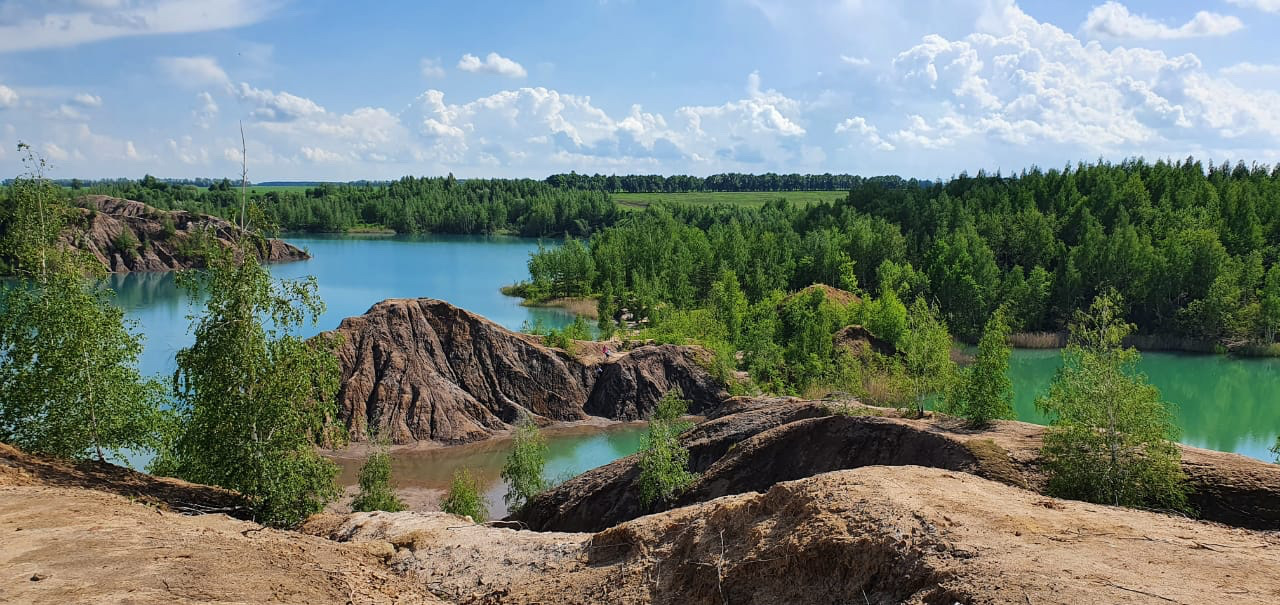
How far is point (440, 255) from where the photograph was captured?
15275 cm

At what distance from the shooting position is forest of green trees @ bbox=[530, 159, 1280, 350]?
76312mm

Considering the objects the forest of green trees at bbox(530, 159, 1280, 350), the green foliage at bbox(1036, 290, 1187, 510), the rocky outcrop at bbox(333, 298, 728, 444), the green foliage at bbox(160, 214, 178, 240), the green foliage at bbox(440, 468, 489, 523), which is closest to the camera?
the green foliage at bbox(1036, 290, 1187, 510)

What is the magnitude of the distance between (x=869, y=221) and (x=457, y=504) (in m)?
84.7

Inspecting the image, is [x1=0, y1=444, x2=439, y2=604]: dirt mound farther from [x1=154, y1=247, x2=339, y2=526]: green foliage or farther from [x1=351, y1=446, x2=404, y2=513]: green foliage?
[x1=351, y1=446, x2=404, y2=513]: green foliage

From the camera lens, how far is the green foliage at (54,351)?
20.8 metres

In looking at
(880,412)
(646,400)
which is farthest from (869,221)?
(880,412)

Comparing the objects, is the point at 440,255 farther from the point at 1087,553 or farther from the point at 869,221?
the point at 1087,553

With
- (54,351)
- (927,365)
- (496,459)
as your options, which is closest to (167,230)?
(496,459)

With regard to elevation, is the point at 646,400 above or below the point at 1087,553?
below

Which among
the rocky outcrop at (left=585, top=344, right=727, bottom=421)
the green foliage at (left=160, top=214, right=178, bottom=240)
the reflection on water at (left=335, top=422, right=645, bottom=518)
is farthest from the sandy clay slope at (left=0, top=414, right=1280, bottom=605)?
the green foliage at (left=160, top=214, right=178, bottom=240)

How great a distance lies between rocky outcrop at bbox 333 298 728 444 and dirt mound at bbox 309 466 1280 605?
3088 cm

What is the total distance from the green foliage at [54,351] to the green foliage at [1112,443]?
23516 millimetres

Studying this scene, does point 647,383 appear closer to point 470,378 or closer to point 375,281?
point 470,378

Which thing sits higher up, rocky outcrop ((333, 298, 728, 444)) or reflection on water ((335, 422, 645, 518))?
rocky outcrop ((333, 298, 728, 444))
